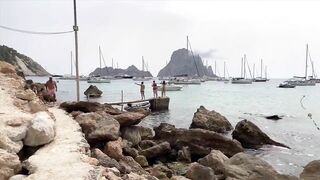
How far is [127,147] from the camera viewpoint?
18281 mm

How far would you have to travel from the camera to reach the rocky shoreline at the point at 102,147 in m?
11.6

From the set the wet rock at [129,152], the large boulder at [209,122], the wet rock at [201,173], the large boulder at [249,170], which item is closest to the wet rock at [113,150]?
the wet rock at [129,152]

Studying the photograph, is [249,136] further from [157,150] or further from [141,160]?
[141,160]

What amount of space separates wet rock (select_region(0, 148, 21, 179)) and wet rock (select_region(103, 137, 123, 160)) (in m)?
5.06

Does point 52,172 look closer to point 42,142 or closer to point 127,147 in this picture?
point 42,142

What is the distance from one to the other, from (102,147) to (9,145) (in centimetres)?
491

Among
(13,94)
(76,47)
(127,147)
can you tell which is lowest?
(127,147)

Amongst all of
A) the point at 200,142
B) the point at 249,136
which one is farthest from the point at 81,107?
the point at 249,136

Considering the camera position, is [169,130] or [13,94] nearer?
[13,94]

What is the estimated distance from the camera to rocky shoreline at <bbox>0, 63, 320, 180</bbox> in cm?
1162

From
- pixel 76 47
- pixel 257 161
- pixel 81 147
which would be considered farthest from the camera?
pixel 76 47

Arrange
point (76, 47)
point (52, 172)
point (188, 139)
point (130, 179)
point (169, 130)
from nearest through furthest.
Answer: point (52, 172) < point (130, 179) < point (188, 139) < point (169, 130) < point (76, 47)

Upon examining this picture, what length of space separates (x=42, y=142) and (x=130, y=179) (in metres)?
3.51

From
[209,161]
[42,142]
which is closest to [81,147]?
[42,142]
